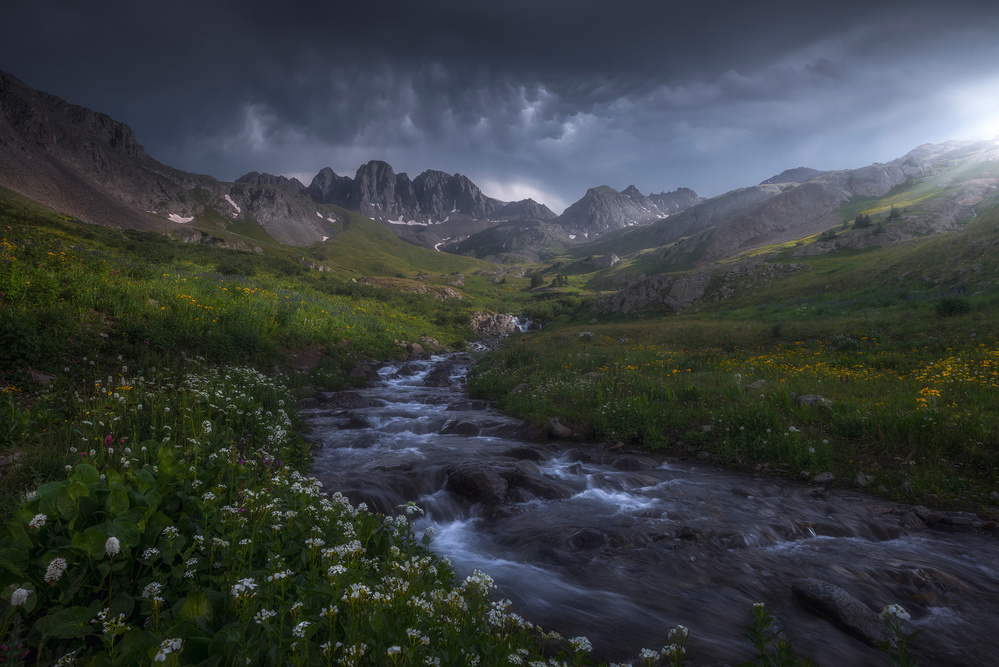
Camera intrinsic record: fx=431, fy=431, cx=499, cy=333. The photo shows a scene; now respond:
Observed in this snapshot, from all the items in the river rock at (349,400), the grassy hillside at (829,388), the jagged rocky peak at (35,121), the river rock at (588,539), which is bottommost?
the river rock at (588,539)

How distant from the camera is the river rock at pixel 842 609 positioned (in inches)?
181

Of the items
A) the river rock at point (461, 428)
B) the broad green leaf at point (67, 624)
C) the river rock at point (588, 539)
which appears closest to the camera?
the broad green leaf at point (67, 624)

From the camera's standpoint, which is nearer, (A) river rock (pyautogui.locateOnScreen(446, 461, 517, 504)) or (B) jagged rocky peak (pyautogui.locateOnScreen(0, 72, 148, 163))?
(A) river rock (pyautogui.locateOnScreen(446, 461, 517, 504))

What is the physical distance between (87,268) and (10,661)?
17055 mm

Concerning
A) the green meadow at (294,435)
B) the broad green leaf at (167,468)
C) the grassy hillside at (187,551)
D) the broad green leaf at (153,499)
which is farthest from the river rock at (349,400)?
the broad green leaf at (153,499)

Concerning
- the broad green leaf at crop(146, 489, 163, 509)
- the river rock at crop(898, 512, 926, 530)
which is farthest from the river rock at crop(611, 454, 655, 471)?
the broad green leaf at crop(146, 489, 163, 509)

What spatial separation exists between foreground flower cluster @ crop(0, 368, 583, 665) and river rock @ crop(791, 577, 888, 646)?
12.7 feet

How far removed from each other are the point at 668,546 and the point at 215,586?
6048 mm

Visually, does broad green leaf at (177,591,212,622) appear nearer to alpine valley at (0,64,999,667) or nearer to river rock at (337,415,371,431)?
alpine valley at (0,64,999,667)

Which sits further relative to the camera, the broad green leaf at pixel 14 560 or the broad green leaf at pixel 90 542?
the broad green leaf at pixel 90 542

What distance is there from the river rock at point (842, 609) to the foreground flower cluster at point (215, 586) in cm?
387

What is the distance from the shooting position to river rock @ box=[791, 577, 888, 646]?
15.1ft

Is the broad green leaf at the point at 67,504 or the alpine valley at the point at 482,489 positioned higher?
the broad green leaf at the point at 67,504

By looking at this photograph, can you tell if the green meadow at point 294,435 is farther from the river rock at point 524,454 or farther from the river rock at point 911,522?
the river rock at point 524,454
